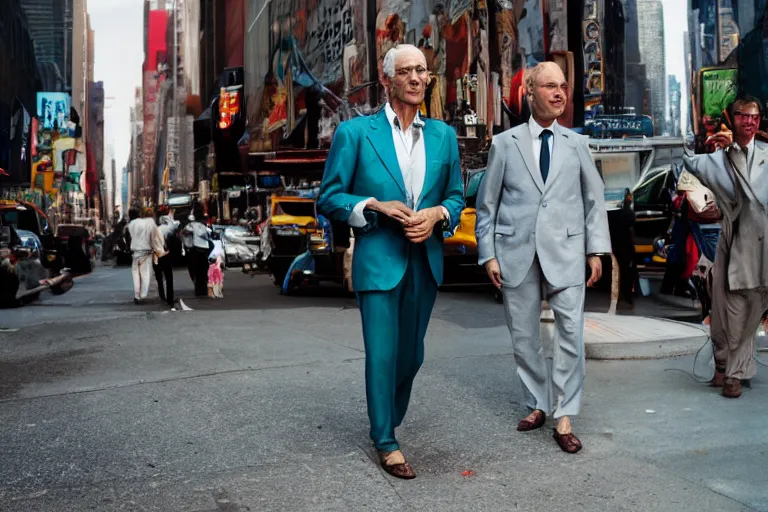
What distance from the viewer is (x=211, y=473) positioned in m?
3.92

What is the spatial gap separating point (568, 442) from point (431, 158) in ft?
4.87

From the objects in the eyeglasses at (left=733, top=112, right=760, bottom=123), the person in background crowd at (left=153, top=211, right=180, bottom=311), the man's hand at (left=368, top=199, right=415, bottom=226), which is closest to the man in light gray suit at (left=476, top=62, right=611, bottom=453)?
the man's hand at (left=368, top=199, right=415, bottom=226)

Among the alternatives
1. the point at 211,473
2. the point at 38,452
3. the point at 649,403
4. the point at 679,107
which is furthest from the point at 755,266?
the point at 679,107

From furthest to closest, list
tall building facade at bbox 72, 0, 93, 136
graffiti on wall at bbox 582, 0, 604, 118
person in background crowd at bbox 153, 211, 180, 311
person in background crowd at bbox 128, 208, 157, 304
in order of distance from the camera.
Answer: tall building facade at bbox 72, 0, 93, 136 → person in background crowd at bbox 128, 208, 157, 304 → person in background crowd at bbox 153, 211, 180, 311 → graffiti on wall at bbox 582, 0, 604, 118

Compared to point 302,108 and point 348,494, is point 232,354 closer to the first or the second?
point 348,494

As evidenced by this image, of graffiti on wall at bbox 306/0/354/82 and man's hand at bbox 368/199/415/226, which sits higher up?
graffiti on wall at bbox 306/0/354/82

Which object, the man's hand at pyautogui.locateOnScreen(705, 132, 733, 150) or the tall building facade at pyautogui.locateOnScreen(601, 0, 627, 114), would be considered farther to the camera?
the tall building facade at pyautogui.locateOnScreen(601, 0, 627, 114)

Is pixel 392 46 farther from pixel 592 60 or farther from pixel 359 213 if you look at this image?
pixel 359 213

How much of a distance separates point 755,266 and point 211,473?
3.57 m

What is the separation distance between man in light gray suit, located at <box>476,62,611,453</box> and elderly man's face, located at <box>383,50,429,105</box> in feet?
2.31

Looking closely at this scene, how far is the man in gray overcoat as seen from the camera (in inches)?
218

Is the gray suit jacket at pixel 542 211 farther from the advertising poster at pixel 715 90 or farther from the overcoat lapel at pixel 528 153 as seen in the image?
the advertising poster at pixel 715 90

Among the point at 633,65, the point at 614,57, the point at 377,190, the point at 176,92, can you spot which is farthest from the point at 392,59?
the point at 176,92

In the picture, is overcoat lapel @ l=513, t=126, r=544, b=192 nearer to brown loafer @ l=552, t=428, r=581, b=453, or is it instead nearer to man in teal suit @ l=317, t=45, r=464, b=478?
man in teal suit @ l=317, t=45, r=464, b=478
